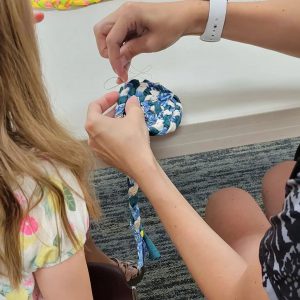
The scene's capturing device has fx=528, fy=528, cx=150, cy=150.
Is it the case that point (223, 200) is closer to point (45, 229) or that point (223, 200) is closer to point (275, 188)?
point (275, 188)

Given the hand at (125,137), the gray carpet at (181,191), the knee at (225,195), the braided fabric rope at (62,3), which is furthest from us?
the gray carpet at (181,191)

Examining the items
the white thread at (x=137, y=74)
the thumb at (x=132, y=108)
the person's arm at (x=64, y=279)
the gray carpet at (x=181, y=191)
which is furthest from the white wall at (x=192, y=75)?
the gray carpet at (x=181, y=191)

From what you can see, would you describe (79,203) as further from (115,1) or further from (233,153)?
(233,153)

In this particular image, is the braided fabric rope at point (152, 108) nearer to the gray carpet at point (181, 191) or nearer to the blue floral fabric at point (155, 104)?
the blue floral fabric at point (155, 104)

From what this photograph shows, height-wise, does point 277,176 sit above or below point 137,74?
below

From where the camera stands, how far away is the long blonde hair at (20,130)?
655 millimetres

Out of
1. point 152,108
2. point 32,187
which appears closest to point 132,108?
point 152,108

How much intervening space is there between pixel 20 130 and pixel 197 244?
0.91 ft

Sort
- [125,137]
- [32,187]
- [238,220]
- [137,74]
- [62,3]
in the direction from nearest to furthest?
1. [32,187]
2. [125,137]
3. [238,220]
4. [137,74]
5. [62,3]

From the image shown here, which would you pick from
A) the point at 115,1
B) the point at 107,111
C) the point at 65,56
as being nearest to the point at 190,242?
the point at 107,111

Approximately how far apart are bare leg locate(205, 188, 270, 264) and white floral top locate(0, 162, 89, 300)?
0.28 meters

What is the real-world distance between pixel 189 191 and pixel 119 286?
0.81m

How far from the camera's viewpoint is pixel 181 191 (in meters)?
1.62

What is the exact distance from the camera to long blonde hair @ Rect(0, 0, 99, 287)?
0.65m
